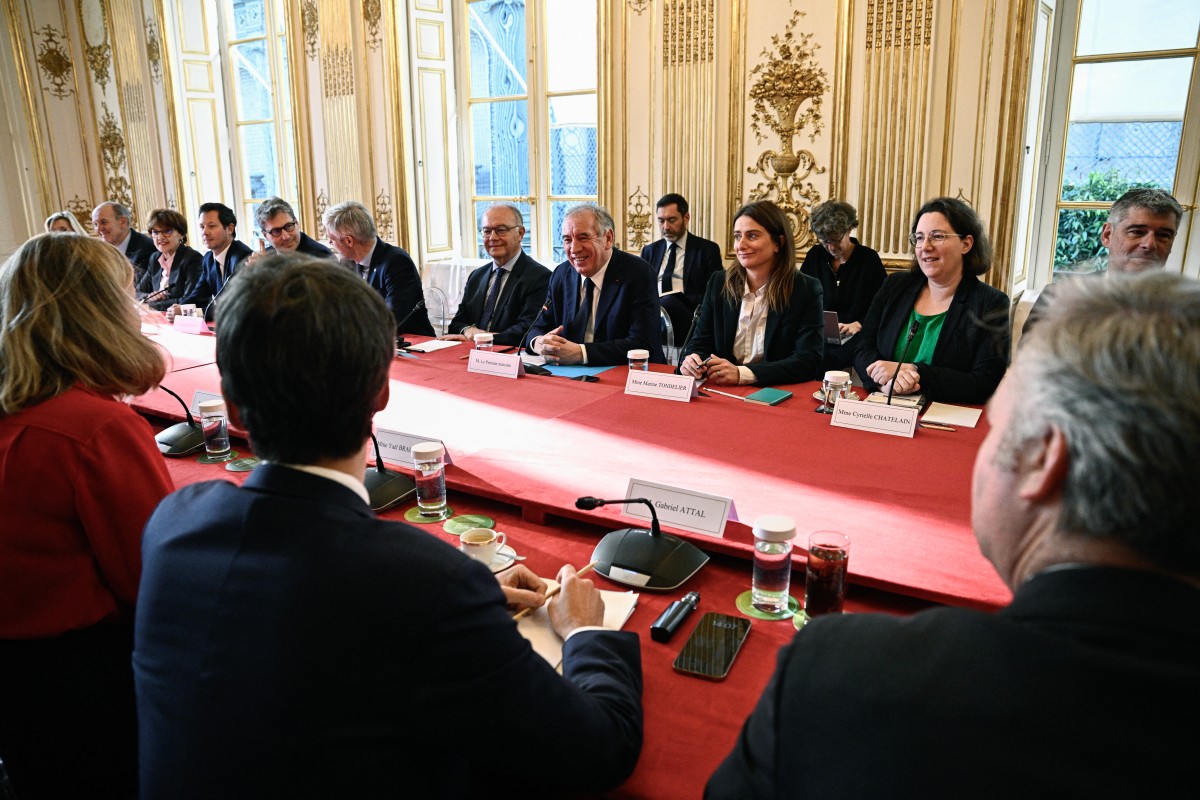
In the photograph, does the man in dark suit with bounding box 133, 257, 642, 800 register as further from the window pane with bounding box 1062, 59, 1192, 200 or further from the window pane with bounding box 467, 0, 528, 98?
the window pane with bounding box 467, 0, 528, 98

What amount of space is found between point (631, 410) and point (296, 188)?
5840 mm

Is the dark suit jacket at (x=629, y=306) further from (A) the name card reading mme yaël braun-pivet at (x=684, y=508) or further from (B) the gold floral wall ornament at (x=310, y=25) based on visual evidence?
(B) the gold floral wall ornament at (x=310, y=25)

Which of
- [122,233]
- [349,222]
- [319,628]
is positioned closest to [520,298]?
[349,222]

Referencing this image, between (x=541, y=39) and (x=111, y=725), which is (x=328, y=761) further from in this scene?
(x=541, y=39)

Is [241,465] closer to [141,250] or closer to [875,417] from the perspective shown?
[875,417]

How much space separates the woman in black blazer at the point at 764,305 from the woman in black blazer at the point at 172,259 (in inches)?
149

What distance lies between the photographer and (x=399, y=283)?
14.6 feet

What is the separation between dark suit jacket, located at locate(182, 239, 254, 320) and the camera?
198 inches

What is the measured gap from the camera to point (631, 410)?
2.54 m

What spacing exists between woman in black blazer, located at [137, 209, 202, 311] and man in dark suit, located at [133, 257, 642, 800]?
196 inches

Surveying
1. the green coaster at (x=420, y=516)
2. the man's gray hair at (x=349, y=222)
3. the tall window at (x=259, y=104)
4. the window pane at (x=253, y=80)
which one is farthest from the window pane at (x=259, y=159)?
the green coaster at (x=420, y=516)

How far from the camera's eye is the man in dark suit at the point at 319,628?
827 mm

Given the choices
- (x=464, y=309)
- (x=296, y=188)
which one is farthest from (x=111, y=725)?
(x=296, y=188)

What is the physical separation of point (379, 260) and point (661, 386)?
242 cm
